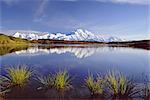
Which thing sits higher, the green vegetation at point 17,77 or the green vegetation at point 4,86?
the green vegetation at point 17,77

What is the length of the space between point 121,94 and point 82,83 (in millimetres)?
947

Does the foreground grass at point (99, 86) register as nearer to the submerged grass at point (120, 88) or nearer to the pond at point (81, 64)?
the submerged grass at point (120, 88)

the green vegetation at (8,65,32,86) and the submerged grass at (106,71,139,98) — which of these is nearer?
the submerged grass at (106,71,139,98)

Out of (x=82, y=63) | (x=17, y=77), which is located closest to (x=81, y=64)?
(x=82, y=63)

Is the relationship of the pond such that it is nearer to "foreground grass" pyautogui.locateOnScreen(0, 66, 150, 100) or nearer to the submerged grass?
"foreground grass" pyautogui.locateOnScreen(0, 66, 150, 100)

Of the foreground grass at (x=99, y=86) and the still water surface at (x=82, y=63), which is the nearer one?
the foreground grass at (x=99, y=86)

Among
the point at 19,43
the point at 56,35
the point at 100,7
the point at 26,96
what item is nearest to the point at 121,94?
the point at 26,96

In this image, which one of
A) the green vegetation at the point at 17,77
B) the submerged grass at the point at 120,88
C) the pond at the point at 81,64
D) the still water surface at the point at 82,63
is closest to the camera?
the submerged grass at the point at 120,88

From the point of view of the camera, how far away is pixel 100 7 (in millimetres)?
6750

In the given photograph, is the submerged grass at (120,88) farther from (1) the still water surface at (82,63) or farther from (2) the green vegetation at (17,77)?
(2) the green vegetation at (17,77)

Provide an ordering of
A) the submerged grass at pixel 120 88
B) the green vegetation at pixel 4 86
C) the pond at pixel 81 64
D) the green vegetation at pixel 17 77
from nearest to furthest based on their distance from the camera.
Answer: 1. the submerged grass at pixel 120 88
2. the green vegetation at pixel 4 86
3. the green vegetation at pixel 17 77
4. the pond at pixel 81 64

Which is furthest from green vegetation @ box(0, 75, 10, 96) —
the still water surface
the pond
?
the still water surface

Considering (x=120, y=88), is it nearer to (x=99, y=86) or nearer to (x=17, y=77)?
(x=99, y=86)

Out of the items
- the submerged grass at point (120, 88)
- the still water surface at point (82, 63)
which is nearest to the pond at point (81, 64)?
the still water surface at point (82, 63)
